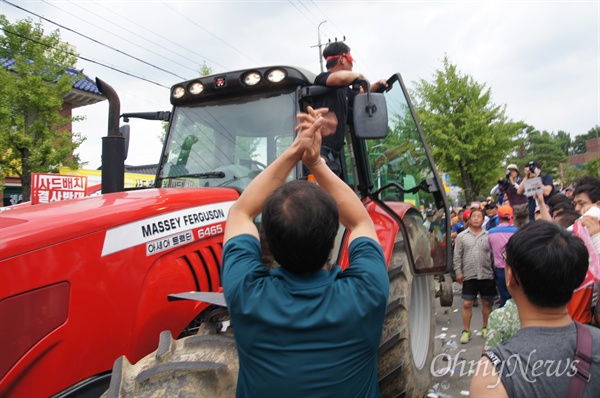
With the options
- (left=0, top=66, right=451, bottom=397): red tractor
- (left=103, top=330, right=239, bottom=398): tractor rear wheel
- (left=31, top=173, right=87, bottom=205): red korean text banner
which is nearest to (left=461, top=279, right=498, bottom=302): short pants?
(left=0, top=66, right=451, bottom=397): red tractor

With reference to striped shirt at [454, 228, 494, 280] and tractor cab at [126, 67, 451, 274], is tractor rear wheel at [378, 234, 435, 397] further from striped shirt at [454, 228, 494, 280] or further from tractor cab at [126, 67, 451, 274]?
striped shirt at [454, 228, 494, 280]

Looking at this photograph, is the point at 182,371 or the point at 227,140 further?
the point at 227,140

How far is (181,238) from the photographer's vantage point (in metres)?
2.35

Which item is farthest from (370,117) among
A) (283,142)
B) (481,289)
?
(481,289)

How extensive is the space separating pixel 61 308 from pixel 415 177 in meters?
2.52

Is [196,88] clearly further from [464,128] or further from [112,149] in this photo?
[464,128]

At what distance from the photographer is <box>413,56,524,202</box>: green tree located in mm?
18484

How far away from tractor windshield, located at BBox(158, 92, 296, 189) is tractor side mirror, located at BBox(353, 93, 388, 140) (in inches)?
18.7

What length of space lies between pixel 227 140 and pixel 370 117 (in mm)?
1027

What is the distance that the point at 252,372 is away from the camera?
1.34m

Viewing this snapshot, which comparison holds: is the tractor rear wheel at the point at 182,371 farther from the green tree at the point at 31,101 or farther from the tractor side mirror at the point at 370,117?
the green tree at the point at 31,101

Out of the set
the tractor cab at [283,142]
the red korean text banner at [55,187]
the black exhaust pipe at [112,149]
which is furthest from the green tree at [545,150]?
the black exhaust pipe at [112,149]

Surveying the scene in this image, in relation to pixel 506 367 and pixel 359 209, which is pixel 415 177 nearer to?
pixel 359 209

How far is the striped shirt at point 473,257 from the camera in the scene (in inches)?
231
